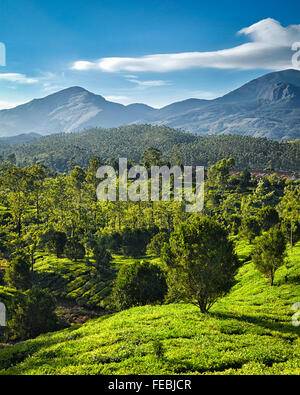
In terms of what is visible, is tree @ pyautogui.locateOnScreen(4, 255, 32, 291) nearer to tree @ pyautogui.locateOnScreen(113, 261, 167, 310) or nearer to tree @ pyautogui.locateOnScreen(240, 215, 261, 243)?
Answer: tree @ pyautogui.locateOnScreen(113, 261, 167, 310)

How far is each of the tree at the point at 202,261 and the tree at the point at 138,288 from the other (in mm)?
12098

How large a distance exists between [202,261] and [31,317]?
31.4 metres

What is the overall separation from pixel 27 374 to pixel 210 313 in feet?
66.6

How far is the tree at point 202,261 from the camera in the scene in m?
30.8

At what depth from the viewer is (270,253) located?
153ft

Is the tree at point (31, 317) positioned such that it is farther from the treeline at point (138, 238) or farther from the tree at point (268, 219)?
the tree at point (268, 219)

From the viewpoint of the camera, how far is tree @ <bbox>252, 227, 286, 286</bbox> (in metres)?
46.8

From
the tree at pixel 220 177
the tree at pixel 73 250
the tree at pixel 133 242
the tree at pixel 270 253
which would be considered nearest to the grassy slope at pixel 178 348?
the tree at pixel 270 253

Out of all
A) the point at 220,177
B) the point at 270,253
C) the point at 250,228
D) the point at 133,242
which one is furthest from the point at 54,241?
the point at 220,177

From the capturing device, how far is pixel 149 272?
44219 millimetres

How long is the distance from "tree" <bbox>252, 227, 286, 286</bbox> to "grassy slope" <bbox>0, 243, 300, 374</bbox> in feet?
40.5

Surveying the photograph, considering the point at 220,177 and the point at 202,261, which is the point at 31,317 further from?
the point at 220,177
